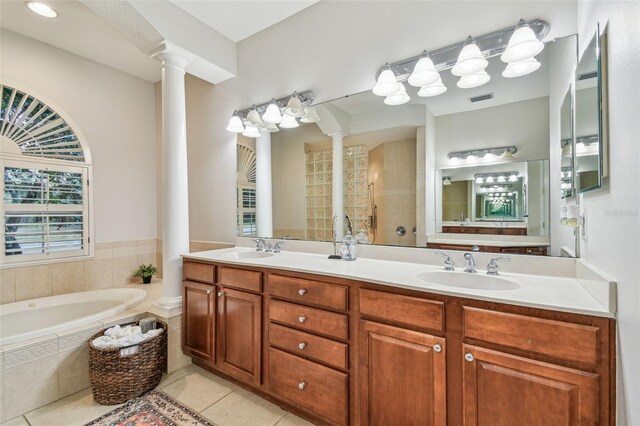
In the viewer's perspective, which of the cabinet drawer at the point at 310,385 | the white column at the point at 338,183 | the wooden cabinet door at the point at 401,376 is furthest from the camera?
the white column at the point at 338,183

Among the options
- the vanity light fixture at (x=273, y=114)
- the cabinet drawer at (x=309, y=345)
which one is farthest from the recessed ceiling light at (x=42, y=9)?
the cabinet drawer at (x=309, y=345)

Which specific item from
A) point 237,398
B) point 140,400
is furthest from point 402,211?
point 140,400

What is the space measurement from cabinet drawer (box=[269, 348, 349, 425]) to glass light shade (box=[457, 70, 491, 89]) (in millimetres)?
1789

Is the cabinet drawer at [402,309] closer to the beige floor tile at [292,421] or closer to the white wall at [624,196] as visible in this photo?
the white wall at [624,196]

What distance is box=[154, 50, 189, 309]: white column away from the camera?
2.35 m

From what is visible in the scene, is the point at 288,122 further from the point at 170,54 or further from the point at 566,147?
the point at 566,147

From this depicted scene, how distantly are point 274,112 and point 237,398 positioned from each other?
2.22 meters

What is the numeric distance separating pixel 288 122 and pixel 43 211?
2.52 meters

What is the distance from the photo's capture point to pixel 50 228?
9.07ft

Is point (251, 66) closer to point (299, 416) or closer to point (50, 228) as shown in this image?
point (50, 228)

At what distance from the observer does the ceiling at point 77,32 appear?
232 centimetres

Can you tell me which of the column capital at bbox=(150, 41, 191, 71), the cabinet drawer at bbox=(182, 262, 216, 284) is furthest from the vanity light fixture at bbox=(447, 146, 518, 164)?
the column capital at bbox=(150, 41, 191, 71)

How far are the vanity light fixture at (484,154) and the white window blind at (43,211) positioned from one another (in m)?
3.56

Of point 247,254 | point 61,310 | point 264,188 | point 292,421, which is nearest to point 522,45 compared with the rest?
point 264,188
